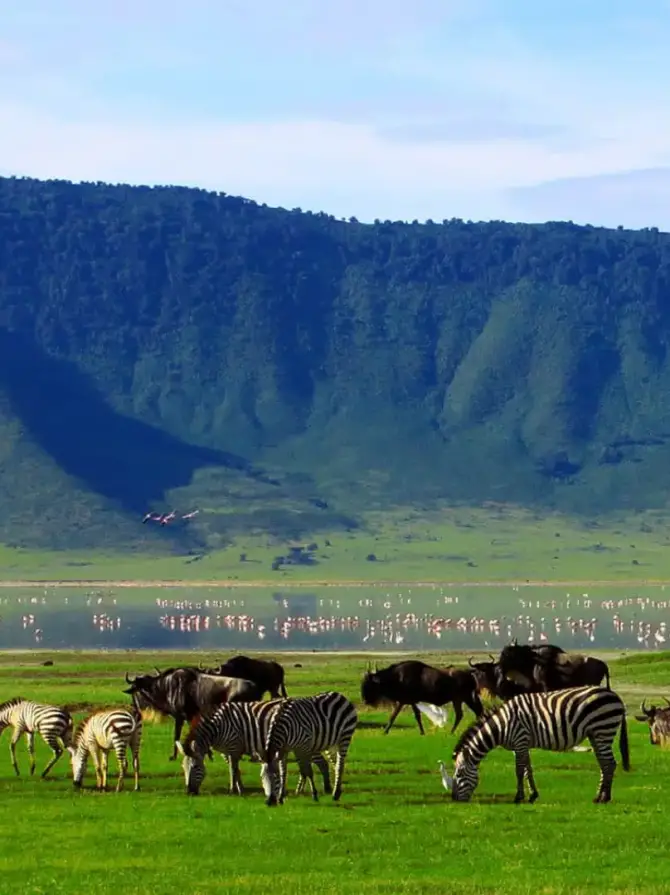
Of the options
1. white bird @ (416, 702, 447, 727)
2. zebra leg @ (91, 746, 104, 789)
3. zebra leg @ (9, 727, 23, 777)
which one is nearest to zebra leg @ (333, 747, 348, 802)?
zebra leg @ (91, 746, 104, 789)

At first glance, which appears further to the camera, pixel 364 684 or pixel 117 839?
pixel 364 684

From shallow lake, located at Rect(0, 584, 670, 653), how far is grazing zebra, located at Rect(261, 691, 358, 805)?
68.1 m

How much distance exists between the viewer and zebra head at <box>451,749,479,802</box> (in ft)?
94.7

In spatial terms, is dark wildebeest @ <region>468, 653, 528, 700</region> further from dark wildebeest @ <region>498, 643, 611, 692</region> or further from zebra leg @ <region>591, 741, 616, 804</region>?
zebra leg @ <region>591, 741, 616, 804</region>

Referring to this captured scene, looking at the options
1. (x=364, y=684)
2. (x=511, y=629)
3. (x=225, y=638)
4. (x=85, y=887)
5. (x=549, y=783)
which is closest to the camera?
(x=85, y=887)

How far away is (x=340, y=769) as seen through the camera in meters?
28.8

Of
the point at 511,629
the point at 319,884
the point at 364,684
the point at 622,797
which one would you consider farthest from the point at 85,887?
the point at 511,629

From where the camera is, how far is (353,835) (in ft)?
83.4

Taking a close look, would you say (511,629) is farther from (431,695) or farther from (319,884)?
(319,884)

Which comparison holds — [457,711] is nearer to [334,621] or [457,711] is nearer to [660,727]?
[660,727]

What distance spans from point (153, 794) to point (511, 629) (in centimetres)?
9189

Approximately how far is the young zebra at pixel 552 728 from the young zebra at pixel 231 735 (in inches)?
118

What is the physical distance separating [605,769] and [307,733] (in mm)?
4444

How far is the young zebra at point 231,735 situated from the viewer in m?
28.9
